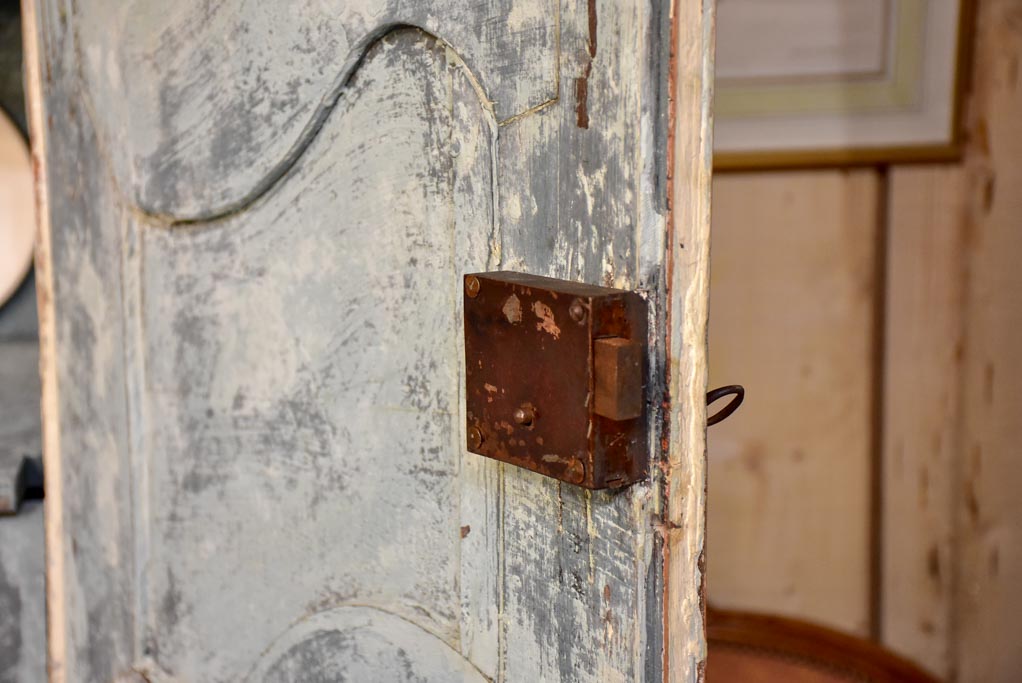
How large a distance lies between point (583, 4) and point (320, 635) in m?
0.46

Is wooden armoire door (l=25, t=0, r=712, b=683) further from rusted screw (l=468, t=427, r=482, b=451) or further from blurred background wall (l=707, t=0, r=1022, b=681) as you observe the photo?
blurred background wall (l=707, t=0, r=1022, b=681)

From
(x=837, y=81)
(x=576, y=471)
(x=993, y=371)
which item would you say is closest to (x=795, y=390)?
(x=993, y=371)

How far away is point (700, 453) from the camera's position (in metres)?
0.46

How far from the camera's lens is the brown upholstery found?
1052 millimetres

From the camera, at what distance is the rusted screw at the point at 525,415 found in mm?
480

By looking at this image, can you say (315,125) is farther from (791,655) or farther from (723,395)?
(791,655)

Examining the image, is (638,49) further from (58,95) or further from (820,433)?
(820,433)

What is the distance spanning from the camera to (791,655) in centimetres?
110

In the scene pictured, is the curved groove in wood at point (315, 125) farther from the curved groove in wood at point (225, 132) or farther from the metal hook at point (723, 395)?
the metal hook at point (723, 395)

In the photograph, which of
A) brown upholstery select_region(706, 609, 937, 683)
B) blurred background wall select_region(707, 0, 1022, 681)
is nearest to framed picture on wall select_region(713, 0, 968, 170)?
blurred background wall select_region(707, 0, 1022, 681)

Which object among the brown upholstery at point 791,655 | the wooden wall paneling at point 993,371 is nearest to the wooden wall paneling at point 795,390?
the wooden wall paneling at point 993,371

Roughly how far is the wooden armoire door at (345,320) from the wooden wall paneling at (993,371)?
3.46 feet

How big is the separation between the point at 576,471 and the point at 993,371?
1131mm

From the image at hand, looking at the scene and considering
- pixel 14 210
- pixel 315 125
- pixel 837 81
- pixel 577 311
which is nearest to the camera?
pixel 577 311
